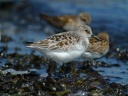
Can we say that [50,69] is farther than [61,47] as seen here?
Yes

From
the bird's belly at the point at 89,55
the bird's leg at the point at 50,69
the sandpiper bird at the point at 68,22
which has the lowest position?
the bird's leg at the point at 50,69

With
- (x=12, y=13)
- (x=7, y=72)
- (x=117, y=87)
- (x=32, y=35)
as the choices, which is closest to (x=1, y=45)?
(x=32, y=35)

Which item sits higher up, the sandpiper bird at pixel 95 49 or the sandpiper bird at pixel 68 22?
the sandpiper bird at pixel 68 22

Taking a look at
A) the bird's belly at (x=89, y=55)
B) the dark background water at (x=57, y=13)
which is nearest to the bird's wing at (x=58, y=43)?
the bird's belly at (x=89, y=55)

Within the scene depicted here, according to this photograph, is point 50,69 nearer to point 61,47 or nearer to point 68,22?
point 61,47

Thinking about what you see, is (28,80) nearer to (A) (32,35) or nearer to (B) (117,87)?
(B) (117,87)

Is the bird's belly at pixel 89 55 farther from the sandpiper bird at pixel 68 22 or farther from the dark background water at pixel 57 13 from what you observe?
the sandpiper bird at pixel 68 22

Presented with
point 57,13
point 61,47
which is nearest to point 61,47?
point 61,47

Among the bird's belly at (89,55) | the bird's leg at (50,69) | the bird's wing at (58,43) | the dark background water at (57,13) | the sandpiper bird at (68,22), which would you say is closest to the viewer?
the bird's wing at (58,43)
